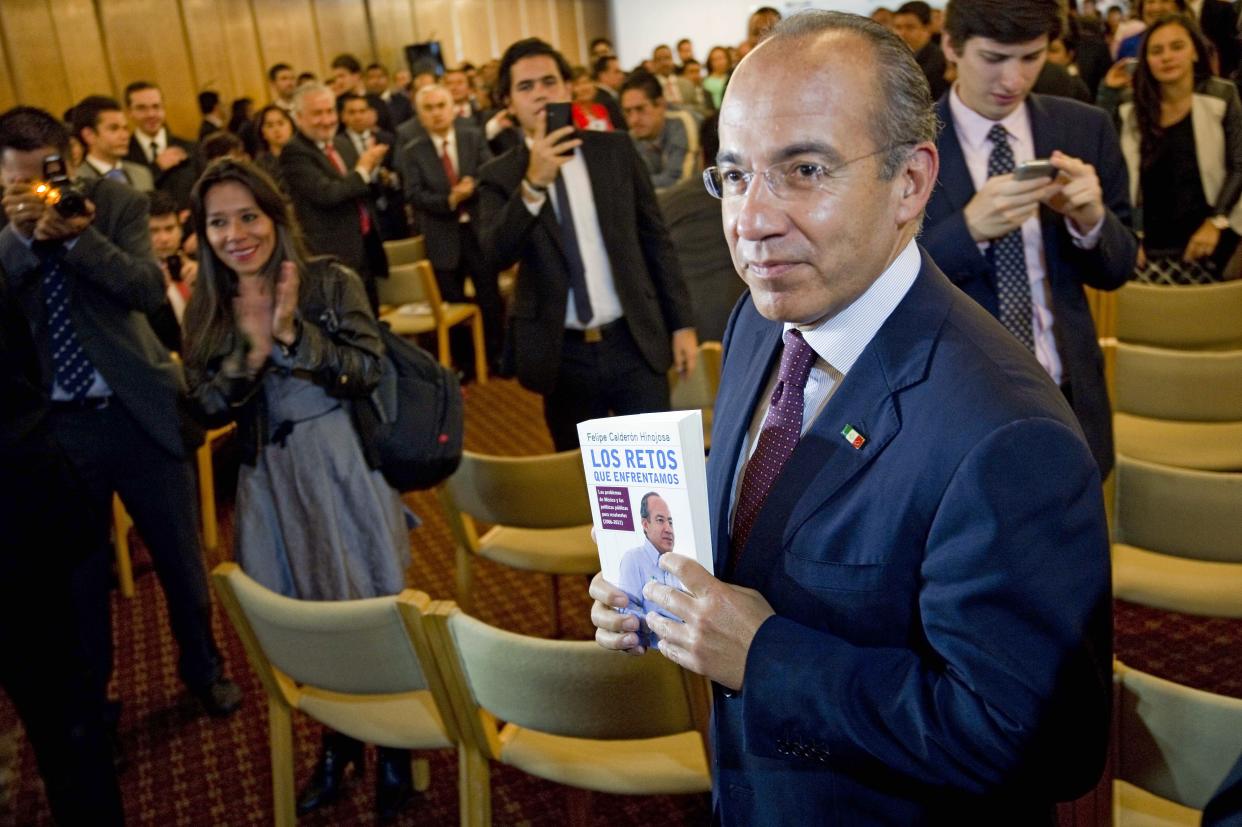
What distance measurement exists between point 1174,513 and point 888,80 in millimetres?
1768

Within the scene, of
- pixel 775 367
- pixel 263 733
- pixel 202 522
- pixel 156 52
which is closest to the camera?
pixel 775 367

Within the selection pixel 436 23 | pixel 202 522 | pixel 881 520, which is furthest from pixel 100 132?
pixel 436 23

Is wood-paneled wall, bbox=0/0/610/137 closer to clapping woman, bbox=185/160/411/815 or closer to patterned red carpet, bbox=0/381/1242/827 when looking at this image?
patterned red carpet, bbox=0/381/1242/827

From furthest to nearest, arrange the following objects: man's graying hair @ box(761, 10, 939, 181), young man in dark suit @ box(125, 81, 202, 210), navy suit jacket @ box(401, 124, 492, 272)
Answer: navy suit jacket @ box(401, 124, 492, 272) < young man in dark suit @ box(125, 81, 202, 210) < man's graying hair @ box(761, 10, 939, 181)

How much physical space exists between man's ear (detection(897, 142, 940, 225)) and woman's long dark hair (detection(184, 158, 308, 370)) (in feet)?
6.17

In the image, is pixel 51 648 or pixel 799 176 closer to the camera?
pixel 799 176

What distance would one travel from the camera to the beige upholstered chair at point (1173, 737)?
1394mm

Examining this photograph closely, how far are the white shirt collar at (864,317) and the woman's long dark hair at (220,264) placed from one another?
1.81 meters

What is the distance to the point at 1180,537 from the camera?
95.3 inches

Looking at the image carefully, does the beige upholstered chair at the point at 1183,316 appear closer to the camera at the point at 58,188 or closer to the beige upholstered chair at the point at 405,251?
the camera at the point at 58,188

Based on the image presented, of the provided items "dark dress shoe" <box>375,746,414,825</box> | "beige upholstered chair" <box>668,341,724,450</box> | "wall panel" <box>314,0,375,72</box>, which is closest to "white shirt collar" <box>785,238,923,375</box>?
"dark dress shoe" <box>375,746,414,825</box>

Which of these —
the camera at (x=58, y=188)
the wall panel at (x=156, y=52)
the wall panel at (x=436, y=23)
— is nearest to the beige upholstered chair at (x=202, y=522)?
the camera at (x=58, y=188)

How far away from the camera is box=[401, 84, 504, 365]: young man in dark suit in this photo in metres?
6.48

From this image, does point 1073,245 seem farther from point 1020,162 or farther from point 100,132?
point 100,132
